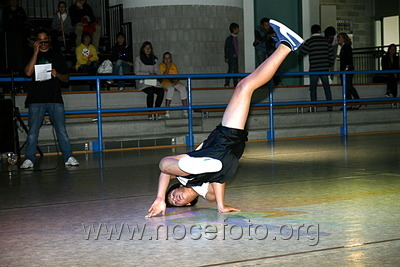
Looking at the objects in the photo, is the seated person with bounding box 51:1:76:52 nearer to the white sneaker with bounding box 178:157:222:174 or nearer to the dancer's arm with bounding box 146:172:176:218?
the dancer's arm with bounding box 146:172:176:218

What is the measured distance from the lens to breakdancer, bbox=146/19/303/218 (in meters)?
4.99

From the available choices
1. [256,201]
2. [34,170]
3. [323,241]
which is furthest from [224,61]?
[323,241]

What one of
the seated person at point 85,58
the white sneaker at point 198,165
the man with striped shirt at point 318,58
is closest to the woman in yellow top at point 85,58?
the seated person at point 85,58

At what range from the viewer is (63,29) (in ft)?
52.6

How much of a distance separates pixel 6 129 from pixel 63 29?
7122 millimetres

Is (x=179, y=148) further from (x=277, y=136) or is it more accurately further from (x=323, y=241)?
(x=323, y=241)

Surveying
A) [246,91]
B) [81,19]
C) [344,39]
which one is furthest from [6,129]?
[344,39]

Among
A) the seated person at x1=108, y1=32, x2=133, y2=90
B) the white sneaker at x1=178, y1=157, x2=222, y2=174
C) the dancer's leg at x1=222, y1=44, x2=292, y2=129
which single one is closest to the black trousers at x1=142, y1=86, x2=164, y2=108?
the seated person at x1=108, y1=32, x2=133, y2=90

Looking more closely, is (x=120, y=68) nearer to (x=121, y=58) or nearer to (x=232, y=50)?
(x=121, y=58)

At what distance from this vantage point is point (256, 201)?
5805mm

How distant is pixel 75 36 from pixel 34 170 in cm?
792

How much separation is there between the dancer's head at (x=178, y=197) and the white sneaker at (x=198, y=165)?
49cm

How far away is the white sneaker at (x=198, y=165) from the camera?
16.1 ft

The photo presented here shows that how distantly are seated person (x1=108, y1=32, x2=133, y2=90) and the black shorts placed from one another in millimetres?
9452
